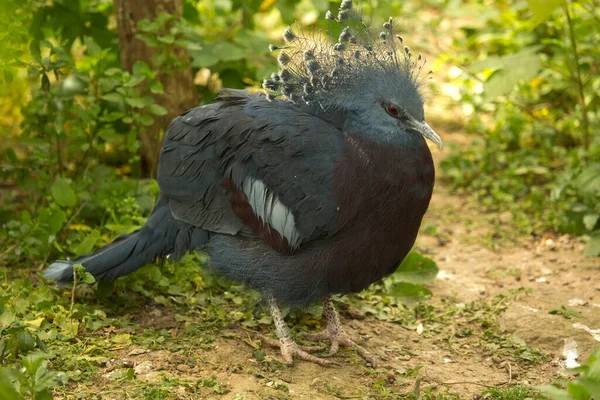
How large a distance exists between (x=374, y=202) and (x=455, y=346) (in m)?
1.28

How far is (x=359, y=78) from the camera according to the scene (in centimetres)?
399

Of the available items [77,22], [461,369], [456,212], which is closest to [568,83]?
[456,212]

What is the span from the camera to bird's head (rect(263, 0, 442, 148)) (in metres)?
3.94

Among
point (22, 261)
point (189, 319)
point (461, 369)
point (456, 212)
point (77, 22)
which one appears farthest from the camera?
point (456, 212)

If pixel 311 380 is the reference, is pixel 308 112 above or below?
above

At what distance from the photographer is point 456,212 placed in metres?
6.54

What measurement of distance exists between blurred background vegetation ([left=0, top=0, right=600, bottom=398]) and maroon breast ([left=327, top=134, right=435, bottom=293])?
0.99 metres

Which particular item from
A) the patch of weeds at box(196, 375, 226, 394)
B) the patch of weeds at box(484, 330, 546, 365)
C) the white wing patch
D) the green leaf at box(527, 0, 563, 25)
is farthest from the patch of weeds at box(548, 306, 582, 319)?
the patch of weeds at box(196, 375, 226, 394)

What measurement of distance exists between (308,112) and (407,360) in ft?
5.13

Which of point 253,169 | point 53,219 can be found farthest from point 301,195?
point 53,219

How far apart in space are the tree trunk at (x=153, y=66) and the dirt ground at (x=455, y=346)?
1761mm

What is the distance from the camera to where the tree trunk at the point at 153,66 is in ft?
18.1

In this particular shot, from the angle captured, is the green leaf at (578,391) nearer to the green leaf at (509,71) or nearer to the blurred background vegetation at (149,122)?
the blurred background vegetation at (149,122)

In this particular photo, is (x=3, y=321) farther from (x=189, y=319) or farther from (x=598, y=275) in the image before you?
(x=598, y=275)
